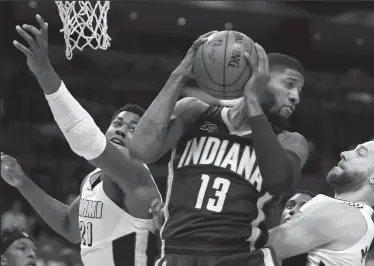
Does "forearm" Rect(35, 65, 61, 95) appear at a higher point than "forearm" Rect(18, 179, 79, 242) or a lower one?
A: higher

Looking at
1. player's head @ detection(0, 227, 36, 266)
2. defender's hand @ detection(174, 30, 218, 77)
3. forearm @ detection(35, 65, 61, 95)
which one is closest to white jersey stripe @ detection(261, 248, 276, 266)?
defender's hand @ detection(174, 30, 218, 77)

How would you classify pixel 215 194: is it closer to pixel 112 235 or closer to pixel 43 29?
pixel 43 29

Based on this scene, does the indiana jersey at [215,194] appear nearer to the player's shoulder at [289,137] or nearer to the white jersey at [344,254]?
the player's shoulder at [289,137]

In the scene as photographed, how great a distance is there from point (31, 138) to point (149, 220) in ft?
23.9

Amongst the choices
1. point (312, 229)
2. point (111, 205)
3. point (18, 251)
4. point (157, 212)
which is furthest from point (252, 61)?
point (18, 251)

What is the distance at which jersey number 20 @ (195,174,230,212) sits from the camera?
10.0 ft

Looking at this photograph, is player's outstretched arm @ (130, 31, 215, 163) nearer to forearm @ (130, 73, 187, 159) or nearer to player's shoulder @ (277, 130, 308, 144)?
forearm @ (130, 73, 187, 159)

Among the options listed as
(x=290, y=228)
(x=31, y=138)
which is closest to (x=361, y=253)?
(x=290, y=228)

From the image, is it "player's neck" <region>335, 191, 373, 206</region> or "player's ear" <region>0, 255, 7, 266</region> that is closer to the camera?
"player's neck" <region>335, 191, 373, 206</region>

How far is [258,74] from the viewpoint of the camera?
9.92 feet

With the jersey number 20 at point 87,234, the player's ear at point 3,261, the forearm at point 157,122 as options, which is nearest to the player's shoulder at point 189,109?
the forearm at point 157,122

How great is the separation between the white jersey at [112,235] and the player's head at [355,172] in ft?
3.83

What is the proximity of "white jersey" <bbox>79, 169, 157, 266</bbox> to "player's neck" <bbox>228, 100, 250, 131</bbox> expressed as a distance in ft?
4.39

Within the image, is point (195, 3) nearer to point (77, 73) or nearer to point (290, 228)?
point (77, 73)
